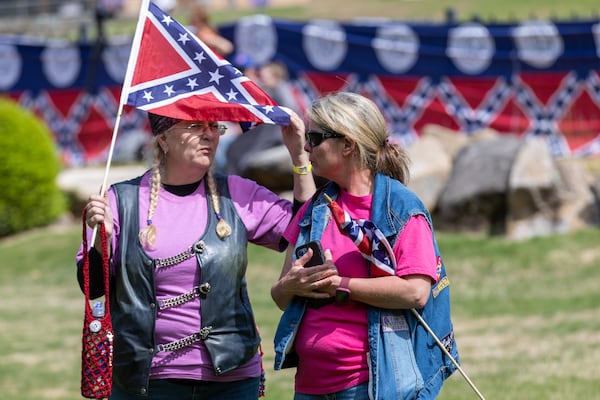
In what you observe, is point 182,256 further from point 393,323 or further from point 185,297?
point 393,323

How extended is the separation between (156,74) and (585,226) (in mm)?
8753

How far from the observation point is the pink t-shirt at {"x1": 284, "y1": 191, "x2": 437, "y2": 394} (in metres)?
4.12

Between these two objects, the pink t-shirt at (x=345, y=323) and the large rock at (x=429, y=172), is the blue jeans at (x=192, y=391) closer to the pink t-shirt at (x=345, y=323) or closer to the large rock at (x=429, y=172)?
the pink t-shirt at (x=345, y=323)

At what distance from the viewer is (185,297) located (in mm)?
4441

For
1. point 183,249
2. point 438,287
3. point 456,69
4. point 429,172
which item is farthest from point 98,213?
point 456,69

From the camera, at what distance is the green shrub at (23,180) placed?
640 inches

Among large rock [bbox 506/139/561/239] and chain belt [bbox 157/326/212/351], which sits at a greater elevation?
large rock [bbox 506/139/561/239]

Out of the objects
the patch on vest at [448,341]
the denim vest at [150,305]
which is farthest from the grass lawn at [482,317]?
the denim vest at [150,305]

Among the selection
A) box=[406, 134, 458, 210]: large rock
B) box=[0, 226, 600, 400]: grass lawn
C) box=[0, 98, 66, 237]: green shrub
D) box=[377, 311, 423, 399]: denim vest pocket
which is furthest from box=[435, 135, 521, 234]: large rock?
box=[377, 311, 423, 399]: denim vest pocket

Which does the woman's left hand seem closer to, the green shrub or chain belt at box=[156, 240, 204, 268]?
chain belt at box=[156, 240, 204, 268]

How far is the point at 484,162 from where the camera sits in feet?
41.9

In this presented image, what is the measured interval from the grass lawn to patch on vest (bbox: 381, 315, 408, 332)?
10.9 ft

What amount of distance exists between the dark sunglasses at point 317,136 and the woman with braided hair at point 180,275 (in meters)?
0.36

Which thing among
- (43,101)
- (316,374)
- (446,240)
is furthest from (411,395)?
(43,101)
